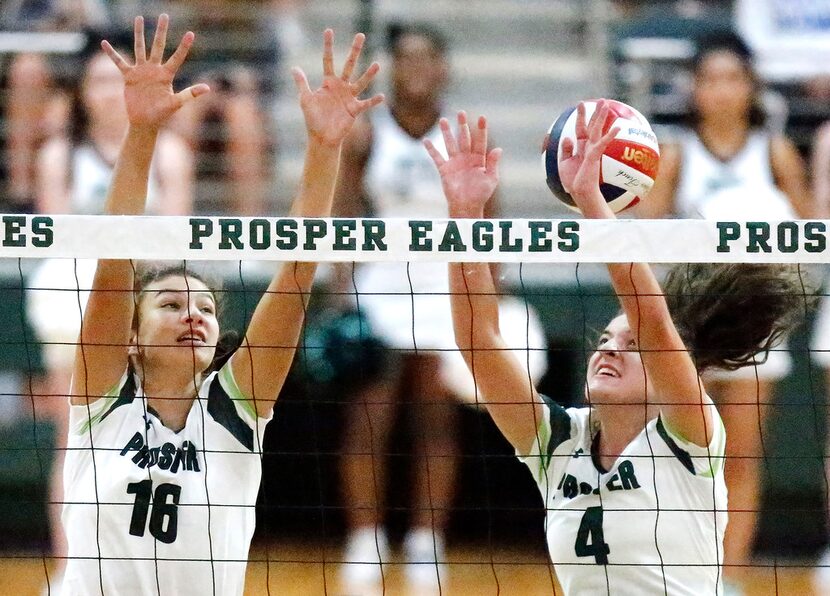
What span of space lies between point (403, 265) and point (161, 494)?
3208 millimetres

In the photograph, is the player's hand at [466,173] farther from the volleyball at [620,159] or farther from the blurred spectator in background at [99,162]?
the blurred spectator in background at [99,162]

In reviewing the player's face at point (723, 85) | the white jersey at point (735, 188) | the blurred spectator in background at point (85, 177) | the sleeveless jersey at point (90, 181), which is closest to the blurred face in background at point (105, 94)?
the blurred spectator in background at point (85, 177)

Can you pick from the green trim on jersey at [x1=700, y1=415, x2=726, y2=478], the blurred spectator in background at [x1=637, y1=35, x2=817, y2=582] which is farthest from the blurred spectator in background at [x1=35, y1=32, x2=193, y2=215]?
the green trim on jersey at [x1=700, y1=415, x2=726, y2=478]

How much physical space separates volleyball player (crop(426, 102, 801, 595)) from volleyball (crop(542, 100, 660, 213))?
0.17 m

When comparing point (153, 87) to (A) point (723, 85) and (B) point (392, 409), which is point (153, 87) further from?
(A) point (723, 85)

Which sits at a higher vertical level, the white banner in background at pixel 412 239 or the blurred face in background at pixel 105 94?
the blurred face in background at pixel 105 94

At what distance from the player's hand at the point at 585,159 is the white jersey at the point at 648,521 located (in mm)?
580

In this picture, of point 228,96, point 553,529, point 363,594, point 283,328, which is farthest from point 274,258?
point 228,96

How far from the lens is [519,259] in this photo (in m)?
3.35

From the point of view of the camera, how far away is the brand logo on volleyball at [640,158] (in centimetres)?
361

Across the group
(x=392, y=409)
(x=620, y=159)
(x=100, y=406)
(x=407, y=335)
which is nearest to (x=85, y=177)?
(x=407, y=335)

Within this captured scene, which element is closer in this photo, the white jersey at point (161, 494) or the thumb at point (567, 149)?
the white jersey at point (161, 494)

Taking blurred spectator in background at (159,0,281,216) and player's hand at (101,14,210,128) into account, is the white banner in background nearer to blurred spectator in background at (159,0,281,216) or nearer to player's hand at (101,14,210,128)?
player's hand at (101,14,210,128)

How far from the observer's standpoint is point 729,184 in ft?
21.3
